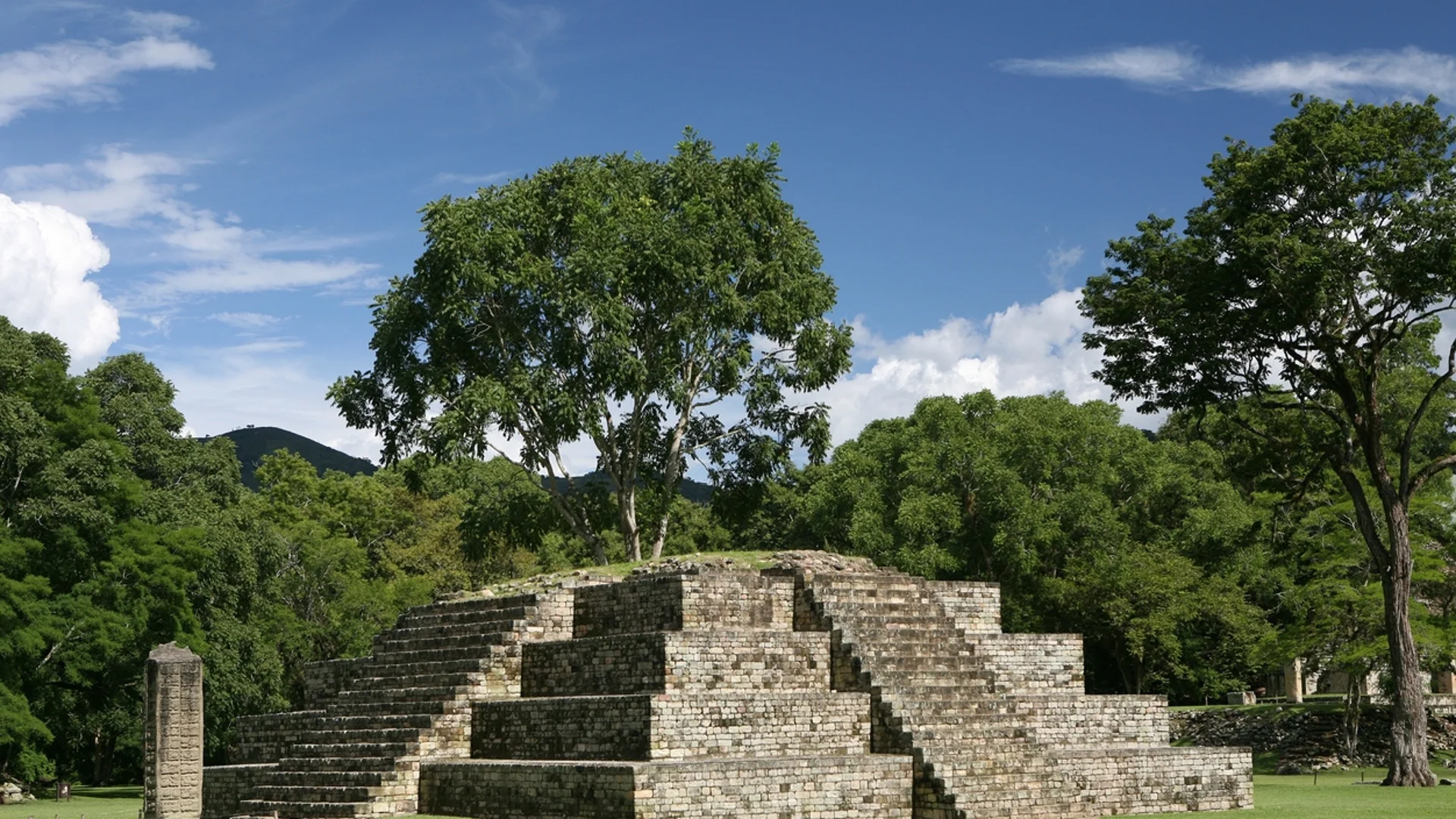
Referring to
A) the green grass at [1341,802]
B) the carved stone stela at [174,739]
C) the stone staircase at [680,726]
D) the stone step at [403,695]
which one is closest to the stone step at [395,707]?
the stone step at [403,695]

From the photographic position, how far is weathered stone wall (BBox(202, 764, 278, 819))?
2130cm

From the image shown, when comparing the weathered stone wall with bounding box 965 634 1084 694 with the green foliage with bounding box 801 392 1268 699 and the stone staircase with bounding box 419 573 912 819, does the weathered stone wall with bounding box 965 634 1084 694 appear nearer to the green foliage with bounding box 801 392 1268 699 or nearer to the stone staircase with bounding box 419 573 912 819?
the stone staircase with bounding box 419 573 912 819

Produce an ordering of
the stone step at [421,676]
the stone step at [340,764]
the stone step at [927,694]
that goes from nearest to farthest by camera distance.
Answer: the stone step at [927,694] < the stone step at [340,764] < the stone step at [421,676]

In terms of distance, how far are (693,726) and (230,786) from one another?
7.85 meters

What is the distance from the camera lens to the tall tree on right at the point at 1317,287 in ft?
80.8

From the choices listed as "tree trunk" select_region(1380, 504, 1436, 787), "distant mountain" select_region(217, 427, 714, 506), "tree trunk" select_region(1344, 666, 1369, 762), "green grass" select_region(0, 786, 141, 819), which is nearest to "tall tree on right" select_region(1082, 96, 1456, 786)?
"tree trunk" select_region(1380, 504, 1436, 787)

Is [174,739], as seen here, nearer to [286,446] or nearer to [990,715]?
[990,715]

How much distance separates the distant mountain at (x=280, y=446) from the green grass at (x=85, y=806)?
89753mm

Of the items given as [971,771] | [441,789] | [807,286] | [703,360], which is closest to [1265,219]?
[807,286]

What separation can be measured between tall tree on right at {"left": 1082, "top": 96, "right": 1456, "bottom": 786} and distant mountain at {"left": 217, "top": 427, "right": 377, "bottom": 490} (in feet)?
346

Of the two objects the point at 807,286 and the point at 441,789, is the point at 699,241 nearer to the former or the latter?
the point at 807,286

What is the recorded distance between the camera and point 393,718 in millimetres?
20047

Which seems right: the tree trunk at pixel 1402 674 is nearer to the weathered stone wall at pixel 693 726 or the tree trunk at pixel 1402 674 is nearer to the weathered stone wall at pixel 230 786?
the weathered stone wall at pixel 693 726

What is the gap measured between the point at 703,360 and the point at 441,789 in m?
10.4
